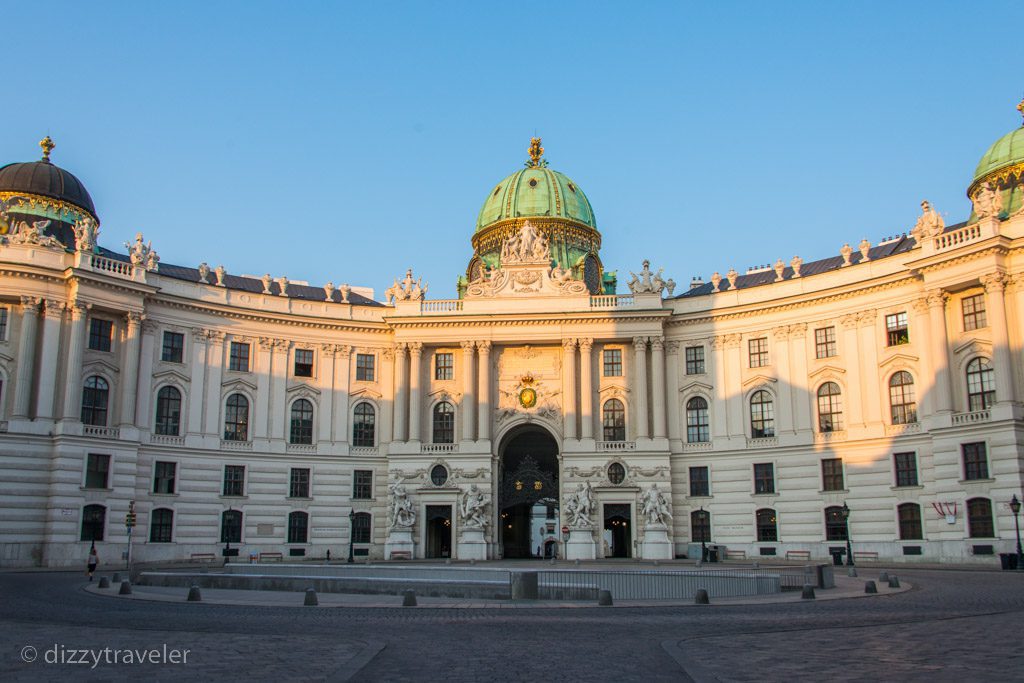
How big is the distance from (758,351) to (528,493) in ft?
58.2

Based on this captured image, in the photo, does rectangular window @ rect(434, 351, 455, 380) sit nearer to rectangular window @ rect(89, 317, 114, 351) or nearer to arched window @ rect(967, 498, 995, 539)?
rectangular window @ rect(89, 317, 114, 351)

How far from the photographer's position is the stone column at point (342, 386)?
6131 centimetres

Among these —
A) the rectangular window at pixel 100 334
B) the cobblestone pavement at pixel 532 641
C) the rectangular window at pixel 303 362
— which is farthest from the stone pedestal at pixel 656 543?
the rectangular window at pixel 100 334

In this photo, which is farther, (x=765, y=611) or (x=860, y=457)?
(x=860, y=457)

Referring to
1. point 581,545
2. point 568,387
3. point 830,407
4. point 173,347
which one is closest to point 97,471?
point 173,347

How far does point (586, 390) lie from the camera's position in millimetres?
60344

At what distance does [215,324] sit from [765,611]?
44372 millimetres

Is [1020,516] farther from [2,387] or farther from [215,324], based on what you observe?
[2,387]

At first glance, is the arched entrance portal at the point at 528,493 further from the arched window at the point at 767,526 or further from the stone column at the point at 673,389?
the arched window at the point at 767,526

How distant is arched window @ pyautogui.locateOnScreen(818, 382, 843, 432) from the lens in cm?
5542

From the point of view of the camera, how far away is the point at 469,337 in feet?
202

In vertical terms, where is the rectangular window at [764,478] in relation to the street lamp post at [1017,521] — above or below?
above

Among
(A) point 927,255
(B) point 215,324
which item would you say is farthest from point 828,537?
(B) point 215,324

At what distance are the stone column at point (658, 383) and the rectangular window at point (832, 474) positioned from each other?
1008 cm
